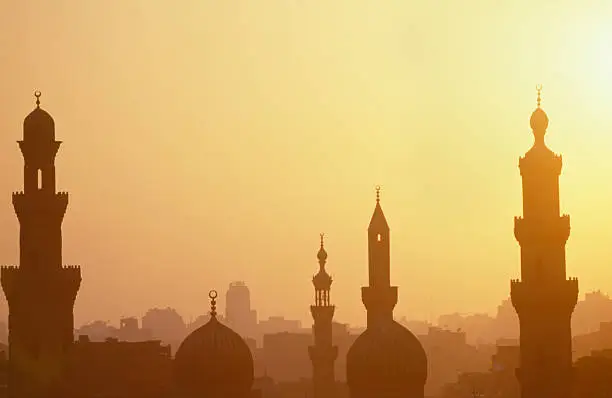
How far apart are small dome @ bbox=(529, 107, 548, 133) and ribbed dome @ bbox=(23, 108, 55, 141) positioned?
14639 mm

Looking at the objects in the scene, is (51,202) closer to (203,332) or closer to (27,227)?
(27,227)

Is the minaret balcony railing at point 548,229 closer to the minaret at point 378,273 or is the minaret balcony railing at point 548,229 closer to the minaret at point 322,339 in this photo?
the minaret at point 378,273

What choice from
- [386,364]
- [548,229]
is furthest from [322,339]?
[548,229]

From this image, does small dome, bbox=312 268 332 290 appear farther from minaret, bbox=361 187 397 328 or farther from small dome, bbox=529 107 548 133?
small dome, bbox=529 107 548 133

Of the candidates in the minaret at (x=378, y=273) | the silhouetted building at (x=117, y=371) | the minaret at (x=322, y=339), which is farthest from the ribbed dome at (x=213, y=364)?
the minaret at (x=322, y=339)

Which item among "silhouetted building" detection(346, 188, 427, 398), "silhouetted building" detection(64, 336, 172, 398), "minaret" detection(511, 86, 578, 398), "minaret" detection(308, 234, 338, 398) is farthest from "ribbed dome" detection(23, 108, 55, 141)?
"minaret" detection(308, 234, 338, 398)

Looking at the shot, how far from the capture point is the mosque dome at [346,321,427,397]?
45.5m

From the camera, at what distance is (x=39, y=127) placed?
4531 cm

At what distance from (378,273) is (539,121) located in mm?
10183

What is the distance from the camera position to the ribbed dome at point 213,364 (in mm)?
43969

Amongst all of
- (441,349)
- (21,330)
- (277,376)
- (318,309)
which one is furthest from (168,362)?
(441,349)

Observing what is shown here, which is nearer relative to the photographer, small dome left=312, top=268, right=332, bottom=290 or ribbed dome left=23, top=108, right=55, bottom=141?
ribbed dome left=23, top=108, right=55, bottom=141

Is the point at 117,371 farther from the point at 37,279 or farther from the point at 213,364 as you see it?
the point at 213,364

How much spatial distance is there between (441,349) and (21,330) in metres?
97.4
